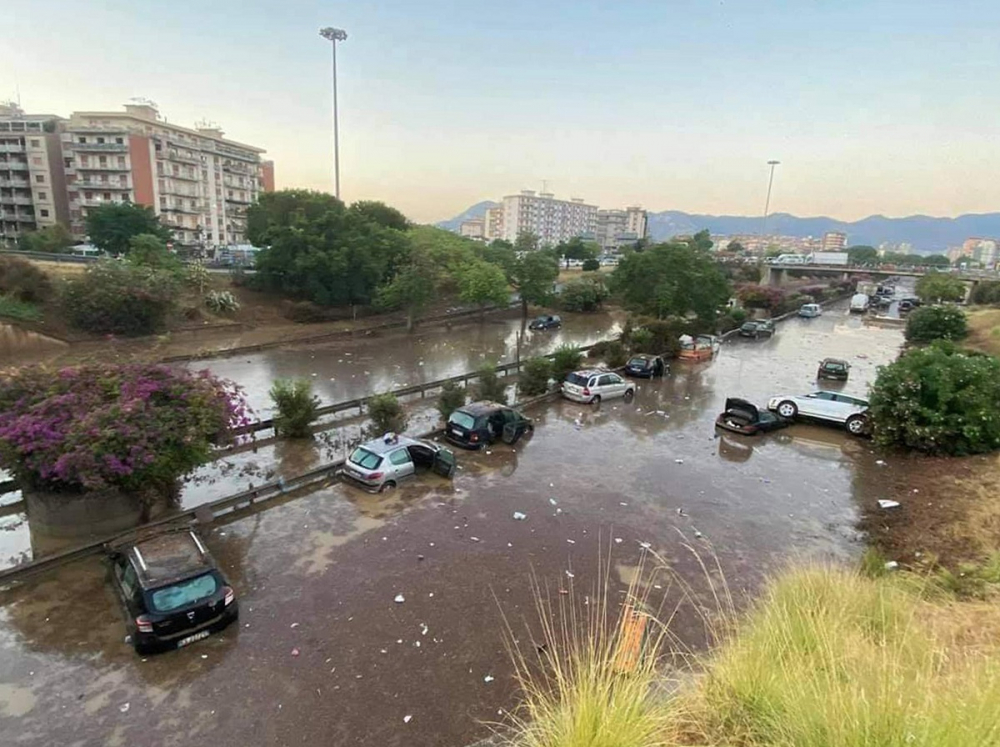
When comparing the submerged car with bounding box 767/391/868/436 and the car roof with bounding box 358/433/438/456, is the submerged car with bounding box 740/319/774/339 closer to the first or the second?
the submerged car with bounding box 767/391/868/436

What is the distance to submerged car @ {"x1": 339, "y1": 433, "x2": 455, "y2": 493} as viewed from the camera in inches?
497

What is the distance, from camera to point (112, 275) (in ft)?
98.4

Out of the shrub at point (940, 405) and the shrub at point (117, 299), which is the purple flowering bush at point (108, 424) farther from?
the shrub at point (117, 299)

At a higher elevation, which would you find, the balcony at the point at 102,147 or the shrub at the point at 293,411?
the balcony at the point at 102,147

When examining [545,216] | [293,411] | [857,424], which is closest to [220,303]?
[293,411]

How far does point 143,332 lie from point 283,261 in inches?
394

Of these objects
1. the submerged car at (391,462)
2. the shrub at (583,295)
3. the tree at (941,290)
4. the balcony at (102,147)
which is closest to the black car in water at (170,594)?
the submerged car at (391,462)

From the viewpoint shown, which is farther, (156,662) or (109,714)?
(156,662)

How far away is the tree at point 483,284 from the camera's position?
40.2 m

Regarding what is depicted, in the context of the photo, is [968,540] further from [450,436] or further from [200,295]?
[200,295]

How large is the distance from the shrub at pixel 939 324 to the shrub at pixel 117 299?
163 feet

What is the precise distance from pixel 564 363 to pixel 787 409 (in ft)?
28.1

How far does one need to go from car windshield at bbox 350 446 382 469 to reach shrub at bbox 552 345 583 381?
36.5ft

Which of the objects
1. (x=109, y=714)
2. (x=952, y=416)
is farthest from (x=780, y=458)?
(x=109, y=714)
